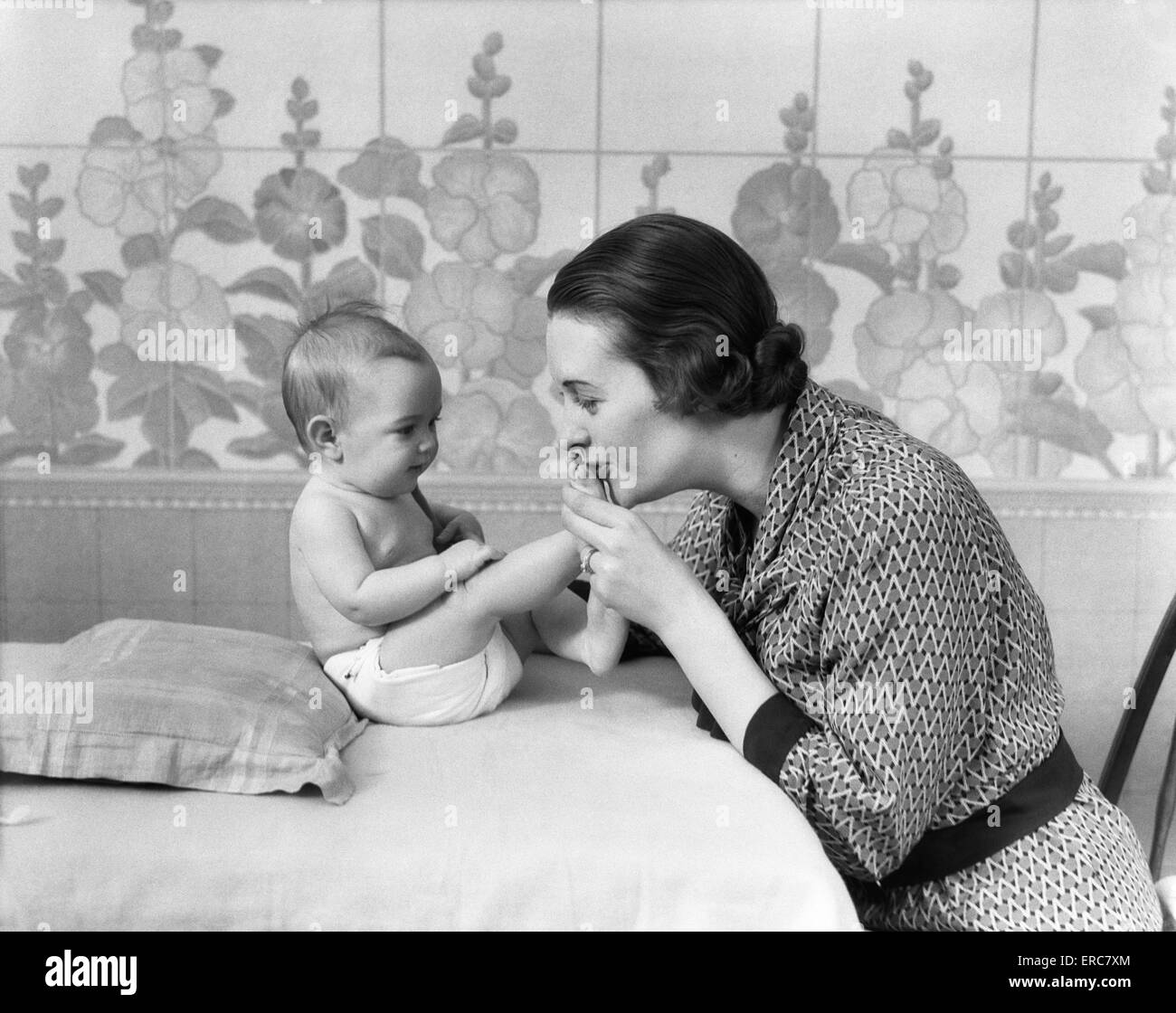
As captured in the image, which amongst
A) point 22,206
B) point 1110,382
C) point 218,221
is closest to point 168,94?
point 218,221

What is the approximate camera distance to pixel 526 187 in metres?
2.69

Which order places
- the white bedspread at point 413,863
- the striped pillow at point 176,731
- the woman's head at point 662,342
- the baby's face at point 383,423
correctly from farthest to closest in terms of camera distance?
1. the baby's face at point 383,423
2. the woman's head at point 662,342
3. the striped pillow at point 176,731
4. the white bedspread at point 413,863

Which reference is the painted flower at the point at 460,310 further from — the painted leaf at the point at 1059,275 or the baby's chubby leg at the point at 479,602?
the baby's chubby leg at the point at 479,602

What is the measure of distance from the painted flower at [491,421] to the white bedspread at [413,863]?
160cm

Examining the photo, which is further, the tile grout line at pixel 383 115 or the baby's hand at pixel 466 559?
the tile grout line at pixel 383 115

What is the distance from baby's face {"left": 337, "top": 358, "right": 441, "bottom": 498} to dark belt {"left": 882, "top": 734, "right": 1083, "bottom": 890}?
29.4 inches

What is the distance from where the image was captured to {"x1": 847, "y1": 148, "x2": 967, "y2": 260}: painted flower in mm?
2689

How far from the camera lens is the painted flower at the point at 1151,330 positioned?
2.78m

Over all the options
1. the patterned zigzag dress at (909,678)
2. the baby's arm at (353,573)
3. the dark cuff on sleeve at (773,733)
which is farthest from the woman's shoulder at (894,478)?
the baby's arm at (353,573)

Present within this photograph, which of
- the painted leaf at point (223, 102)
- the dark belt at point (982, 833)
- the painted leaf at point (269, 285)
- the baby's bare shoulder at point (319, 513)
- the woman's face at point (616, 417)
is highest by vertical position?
the painted leaf at point (223, 102)

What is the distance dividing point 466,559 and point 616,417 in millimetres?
254

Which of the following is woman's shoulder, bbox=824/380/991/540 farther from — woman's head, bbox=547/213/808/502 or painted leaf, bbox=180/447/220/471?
painted leaf, bbox=180/447/220/471

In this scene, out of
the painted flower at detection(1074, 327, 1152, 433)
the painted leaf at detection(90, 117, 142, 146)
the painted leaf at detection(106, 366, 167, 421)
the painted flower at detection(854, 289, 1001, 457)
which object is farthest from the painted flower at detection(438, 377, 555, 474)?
the painted flower at detection(1074, 327, 1152, 433)
